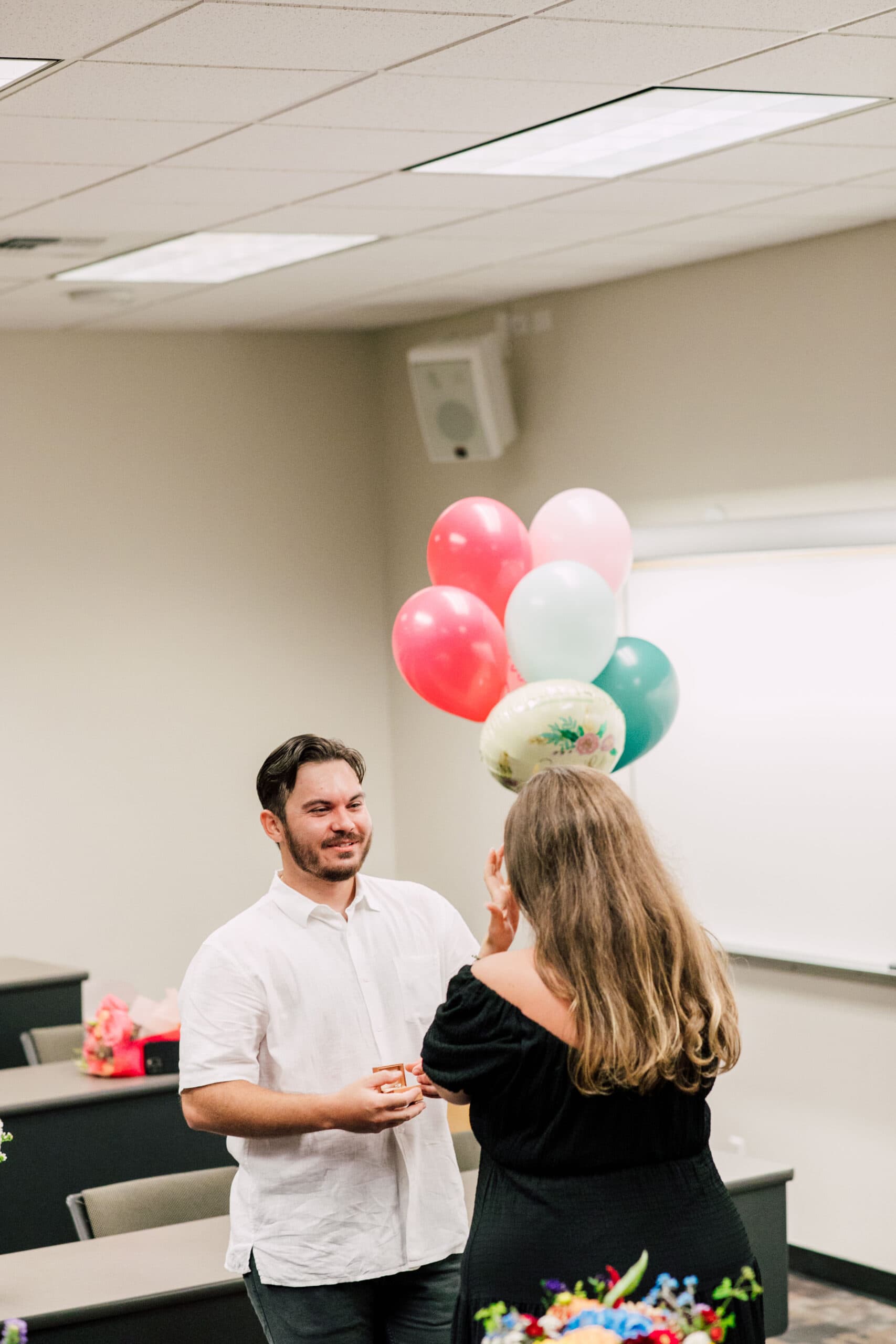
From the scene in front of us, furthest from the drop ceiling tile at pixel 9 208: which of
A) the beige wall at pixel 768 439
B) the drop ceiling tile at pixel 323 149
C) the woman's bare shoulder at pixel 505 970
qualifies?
the woman's bare shoulder at pixel 505 970

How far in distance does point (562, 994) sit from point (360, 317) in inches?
182

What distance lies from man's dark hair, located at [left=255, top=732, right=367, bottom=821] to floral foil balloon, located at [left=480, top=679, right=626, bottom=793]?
1083 millimetres

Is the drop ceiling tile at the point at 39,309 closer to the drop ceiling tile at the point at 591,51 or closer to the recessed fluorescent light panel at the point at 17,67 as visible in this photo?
the recessed fluorescent light panel at the point at 17,67

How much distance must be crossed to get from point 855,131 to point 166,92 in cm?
155

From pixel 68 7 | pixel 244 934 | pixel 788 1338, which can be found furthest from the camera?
pixel 788 1338

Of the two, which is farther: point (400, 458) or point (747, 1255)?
point (400, 458)

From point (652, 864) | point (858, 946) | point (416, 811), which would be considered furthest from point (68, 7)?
point (416, 811)

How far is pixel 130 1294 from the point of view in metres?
2.76

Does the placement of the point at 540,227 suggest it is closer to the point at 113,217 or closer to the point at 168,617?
the point at 113,217

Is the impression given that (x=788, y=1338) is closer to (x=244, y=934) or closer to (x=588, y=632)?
(x=588, y=632)

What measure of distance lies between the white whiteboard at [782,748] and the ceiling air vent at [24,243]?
2.15m

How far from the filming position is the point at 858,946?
4816 millimetres

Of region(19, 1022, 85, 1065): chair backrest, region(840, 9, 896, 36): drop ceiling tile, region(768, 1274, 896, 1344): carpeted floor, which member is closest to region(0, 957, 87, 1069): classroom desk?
region(19, 1022, 85, 1065): chair backrest

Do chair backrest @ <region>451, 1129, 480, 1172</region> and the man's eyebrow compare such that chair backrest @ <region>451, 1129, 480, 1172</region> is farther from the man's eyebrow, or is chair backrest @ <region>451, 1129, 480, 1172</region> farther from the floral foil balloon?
the man's eyebrow
